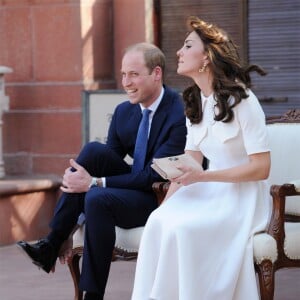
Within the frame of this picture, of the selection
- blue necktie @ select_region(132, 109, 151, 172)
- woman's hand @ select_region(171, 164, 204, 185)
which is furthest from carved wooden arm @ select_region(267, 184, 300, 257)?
blue necktie @ select_region(132, 109, 151, 172)

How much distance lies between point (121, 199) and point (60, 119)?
130 inches

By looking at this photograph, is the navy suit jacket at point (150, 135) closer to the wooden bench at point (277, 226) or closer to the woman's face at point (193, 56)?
the wooden bench at point (277, 226)

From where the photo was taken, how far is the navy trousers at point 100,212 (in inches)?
225

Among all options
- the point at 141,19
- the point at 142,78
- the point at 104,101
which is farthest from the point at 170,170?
the point at 141,19

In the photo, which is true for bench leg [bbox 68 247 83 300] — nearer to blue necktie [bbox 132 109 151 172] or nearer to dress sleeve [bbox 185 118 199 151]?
blue necktie [bbox 132 109 151 172]

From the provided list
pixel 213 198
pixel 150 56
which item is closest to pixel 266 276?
pixel 213 198

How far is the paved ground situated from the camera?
21.8 feet

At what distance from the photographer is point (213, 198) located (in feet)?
17.6

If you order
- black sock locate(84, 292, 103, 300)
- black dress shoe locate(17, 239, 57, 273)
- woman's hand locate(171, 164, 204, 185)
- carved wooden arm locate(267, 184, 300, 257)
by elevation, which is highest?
woman's hand locate(171, 164, 204, 185)

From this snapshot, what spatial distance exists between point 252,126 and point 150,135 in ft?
3.16

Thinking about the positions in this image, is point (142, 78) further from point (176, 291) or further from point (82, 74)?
point (82, 74)

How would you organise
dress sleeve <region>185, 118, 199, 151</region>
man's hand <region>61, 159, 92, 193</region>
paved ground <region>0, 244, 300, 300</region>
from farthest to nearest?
1. paved ground <region>0, 244, 300, 300</region>
2. man's hand <region>61, 159, 92, 193</region>
3. dress sleeve <region>185, 118, 199, 151</region>

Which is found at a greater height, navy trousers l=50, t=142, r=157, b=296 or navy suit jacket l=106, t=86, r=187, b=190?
navy suit jacket l=106, t=86, r=187, b=190

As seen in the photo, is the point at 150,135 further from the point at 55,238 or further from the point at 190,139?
the point at 55,238
